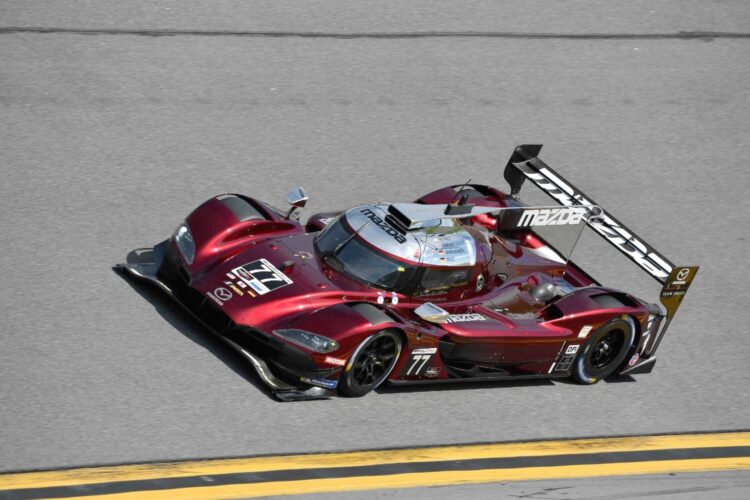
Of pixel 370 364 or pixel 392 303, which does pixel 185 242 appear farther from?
pixel 370 364

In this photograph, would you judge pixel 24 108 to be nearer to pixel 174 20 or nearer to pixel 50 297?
pixel 174 20

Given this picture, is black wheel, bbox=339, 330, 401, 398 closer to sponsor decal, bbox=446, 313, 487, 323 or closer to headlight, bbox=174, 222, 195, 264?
sponsor decal, bbox=446, 313, 487, 323

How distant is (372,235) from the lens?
998 cm

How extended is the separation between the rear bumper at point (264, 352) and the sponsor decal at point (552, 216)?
9.40ft

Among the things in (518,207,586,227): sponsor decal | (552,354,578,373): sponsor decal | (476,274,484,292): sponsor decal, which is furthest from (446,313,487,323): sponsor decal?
(518,207,586,227): sponsor decal

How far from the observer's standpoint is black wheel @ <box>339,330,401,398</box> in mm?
8953

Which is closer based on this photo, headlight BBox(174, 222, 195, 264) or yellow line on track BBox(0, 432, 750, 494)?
yellow line on track BBox(0, 432, 750, 494)

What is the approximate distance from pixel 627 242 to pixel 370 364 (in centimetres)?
290

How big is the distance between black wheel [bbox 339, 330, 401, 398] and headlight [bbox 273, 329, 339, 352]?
21cm

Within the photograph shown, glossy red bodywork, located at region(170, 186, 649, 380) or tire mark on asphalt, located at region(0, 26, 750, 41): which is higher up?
tire mark on asphalt, located at region(0, 26, 750, 41)

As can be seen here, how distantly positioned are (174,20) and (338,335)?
7.78m

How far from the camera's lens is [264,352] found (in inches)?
358

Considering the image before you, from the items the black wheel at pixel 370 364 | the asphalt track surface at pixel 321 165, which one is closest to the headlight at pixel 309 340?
the black wheel at pixel 370 364

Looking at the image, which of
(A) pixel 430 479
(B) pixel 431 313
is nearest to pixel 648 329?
(B) pixel 431 313
